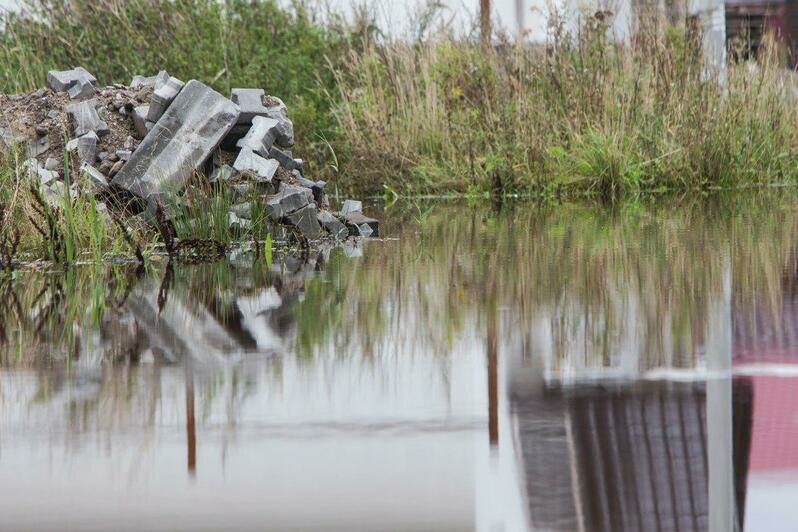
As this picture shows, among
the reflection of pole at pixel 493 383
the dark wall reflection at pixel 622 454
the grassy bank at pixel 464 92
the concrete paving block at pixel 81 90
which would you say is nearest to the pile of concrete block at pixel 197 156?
the concrete paving block at pixel 81 90

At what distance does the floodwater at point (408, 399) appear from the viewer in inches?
114

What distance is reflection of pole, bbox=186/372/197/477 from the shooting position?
3246mm

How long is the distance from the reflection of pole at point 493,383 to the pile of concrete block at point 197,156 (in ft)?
13.6

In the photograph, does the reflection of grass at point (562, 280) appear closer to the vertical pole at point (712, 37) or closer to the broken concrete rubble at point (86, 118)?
the broken concrete rubble at point (86, 118)

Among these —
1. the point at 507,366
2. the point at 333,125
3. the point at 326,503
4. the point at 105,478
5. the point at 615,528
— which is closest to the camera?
the point at 615,528

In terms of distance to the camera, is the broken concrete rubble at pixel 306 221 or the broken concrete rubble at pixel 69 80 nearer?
the broken concrete rubble at pixel 306 221

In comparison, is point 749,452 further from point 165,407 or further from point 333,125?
point 333,125

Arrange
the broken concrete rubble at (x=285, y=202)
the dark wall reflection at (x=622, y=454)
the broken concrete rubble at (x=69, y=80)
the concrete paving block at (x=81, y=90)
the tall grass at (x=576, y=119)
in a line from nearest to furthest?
1. the dark wall reflection at (x=622, y=454)
2. the broken concrete rubble at (x=285, y=202)
3. the concrete paving block at (x=81, y=90)
4. the broken concrete rubble at (x=69, y=80)
5. the tall grass at (x=576, y=119)

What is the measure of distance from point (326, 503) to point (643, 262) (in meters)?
4.61

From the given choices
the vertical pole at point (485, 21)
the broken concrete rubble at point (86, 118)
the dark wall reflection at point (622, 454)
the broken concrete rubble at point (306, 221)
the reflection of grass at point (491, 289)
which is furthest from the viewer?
the vertical pole at point (485, 21)

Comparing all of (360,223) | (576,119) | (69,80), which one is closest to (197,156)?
(360,223)

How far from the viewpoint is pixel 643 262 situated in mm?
7293

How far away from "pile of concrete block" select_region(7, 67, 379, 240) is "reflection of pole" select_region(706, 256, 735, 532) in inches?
171

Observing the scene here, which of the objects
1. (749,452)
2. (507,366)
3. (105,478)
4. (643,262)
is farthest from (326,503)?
(643,262)
